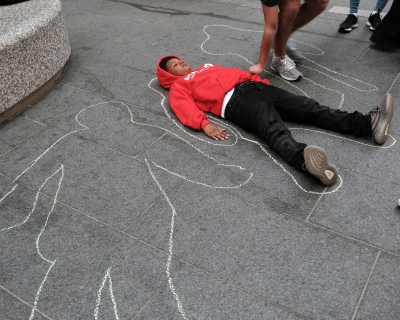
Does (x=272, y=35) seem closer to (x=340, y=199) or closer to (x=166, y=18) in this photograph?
(x=340, y=199)

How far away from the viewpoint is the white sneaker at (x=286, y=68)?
149 inches

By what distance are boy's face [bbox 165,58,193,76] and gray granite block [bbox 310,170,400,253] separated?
1550 millimetres

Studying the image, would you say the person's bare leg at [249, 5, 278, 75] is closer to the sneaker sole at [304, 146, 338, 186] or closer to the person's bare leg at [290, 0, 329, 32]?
the person's bare leg at [290, 0, 329, 32]

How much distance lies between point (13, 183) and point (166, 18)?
11.2 ft

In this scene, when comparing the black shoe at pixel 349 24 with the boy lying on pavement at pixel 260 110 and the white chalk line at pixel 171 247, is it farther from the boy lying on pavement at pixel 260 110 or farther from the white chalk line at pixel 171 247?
the white chalk line at pixel 171 247

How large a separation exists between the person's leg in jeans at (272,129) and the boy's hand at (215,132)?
16 cm

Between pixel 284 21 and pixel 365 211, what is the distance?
6.63ft

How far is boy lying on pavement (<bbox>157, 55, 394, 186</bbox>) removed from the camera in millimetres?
2846

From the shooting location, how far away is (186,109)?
10.5 feet

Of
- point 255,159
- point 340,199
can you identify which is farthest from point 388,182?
point 255,159

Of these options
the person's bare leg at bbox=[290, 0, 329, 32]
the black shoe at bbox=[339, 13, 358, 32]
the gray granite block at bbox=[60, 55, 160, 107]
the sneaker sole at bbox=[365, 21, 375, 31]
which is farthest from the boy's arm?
the sneaker sole at bbox=[365, 21, 375, 31]

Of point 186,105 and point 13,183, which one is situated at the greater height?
point 186,105

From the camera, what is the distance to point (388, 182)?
101 inches

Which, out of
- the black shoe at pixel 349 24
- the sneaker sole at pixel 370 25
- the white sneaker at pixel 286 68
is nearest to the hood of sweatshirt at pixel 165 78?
the white sneaker at pixel 286 68
